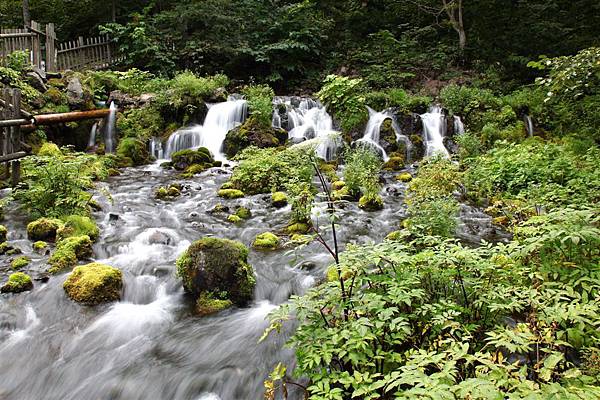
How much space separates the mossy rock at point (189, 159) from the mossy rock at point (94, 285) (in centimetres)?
812

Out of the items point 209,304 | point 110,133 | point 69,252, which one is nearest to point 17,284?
point 69,252

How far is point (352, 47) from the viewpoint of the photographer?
2317cm

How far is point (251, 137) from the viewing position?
49.1 ft

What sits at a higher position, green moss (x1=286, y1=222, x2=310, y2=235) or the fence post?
the fence post

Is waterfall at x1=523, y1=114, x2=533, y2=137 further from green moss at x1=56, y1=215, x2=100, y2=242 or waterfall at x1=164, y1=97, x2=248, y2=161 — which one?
green moss at x1=56, y1=215, x2=100, y2=242

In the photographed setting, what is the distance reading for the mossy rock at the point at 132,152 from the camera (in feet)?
47.6

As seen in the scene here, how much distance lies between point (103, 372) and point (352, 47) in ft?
71.9

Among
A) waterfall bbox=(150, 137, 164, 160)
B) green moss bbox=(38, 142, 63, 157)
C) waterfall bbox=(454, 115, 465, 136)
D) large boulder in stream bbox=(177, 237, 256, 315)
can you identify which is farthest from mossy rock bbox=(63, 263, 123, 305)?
waterfall bbox=(454, 115, 465, 136)

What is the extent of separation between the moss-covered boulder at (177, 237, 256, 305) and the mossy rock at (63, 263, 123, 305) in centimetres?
99

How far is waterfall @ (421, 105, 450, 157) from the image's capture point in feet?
49.4

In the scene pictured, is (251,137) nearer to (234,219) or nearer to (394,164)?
(394,164)

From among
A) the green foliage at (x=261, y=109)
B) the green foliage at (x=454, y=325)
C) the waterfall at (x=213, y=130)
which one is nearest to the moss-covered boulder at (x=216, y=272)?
the green foliage at (x=454, y=325)

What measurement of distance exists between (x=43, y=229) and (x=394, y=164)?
32.9 feet

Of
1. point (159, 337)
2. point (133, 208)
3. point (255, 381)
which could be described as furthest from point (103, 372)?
point (133, 208)
